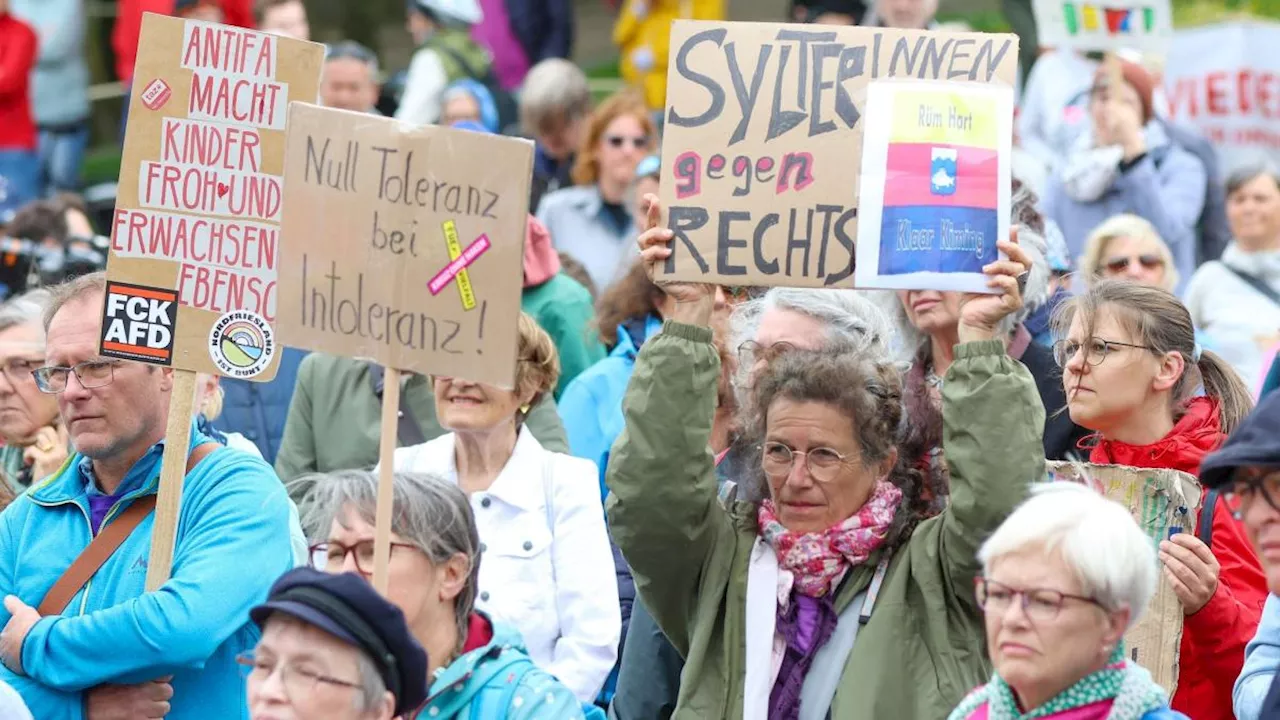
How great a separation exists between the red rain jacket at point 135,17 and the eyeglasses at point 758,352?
8147mm

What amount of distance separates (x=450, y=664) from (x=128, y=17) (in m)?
10.1

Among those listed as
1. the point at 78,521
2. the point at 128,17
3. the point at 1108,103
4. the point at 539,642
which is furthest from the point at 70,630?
the point at 128,17

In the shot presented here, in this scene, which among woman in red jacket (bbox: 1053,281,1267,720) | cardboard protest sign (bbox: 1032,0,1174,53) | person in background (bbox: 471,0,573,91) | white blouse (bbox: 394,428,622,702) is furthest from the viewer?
person in background (bbox: 471,0,573,91)

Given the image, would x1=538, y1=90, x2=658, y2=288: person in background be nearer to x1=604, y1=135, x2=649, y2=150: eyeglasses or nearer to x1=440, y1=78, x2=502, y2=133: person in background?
x1=604, y1=135, x2=649, y2=150: eyeglasses

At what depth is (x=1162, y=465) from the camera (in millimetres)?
5793

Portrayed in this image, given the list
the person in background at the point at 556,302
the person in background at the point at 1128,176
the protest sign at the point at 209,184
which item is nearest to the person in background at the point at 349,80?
the person in background at the point at 556,302

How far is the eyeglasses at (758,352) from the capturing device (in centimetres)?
532

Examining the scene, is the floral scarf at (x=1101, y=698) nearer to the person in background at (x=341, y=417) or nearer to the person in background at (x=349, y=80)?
the person in background at (x=341, y=417)

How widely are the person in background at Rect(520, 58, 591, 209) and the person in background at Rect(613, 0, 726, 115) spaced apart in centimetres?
137

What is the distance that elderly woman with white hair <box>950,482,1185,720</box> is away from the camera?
3.94 metres

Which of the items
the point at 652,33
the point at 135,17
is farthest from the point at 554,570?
the point at 135,17

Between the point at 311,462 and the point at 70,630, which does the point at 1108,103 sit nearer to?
the point at 311,462

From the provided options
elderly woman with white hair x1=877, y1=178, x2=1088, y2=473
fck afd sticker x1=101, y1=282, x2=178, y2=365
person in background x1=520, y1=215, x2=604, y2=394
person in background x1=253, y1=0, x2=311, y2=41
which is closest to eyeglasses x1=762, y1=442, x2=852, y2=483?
elderly woman with white hair x1=877, y1=178, x2=1088, y2=473

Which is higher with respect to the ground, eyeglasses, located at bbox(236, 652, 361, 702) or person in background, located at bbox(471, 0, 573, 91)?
person in background, located at bbox(471, 0, 573, 91)
